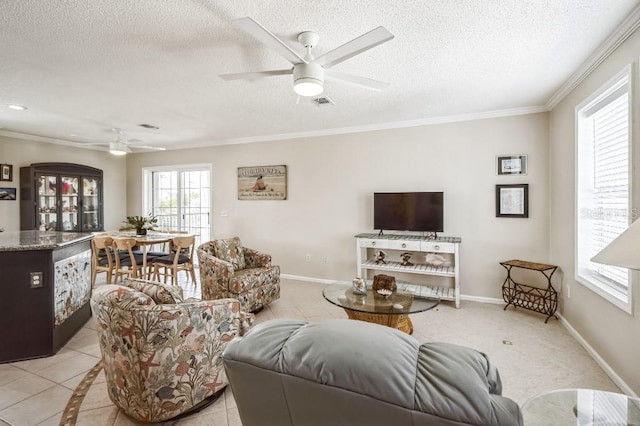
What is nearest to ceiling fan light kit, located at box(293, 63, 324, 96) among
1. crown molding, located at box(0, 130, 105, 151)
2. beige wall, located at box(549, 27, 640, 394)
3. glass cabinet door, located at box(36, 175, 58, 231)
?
beige wall, located at box(549, 27, 640, 394)

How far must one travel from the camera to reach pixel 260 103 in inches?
148

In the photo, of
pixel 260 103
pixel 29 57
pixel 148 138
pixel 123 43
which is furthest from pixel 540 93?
pixel 148 138

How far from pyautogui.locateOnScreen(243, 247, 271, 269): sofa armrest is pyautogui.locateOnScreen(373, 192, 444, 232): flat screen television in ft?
5.41

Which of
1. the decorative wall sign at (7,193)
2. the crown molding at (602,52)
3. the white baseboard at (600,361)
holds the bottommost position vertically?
the white baseboard at (600,361)

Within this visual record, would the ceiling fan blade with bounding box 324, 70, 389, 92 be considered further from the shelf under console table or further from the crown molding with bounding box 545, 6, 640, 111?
the shelf under console table

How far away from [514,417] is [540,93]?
12.6 ft

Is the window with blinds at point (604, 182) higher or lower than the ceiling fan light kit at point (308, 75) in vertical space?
lower

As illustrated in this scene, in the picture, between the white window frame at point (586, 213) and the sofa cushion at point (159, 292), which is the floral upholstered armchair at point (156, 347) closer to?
the sofa cushion at point (159, 292)

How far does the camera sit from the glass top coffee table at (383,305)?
8.69 feet

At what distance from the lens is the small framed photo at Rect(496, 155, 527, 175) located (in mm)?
3934

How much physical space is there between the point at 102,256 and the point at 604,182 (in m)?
6.48

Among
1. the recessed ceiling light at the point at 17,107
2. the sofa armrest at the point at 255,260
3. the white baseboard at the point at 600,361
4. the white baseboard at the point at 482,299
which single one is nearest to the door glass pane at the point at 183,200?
the sofa armrest at the point at 255,260

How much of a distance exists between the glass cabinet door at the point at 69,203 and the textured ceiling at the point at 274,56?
4.99 ft

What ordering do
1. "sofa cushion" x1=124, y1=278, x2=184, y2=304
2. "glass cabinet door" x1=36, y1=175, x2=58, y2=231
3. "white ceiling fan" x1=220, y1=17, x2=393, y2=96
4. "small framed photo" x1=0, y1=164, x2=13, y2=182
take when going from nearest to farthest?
"white ceiling fan" x1=220, y1=17, x2=393, y2=96, "sofa cushion" x1=124, y1=278, x2=184, y2=304, "small framed photo" x1=0, y1=164, x2=13, y2=182, "glass cabinet door" x1=36, y1=175, x2=58, y2=231
